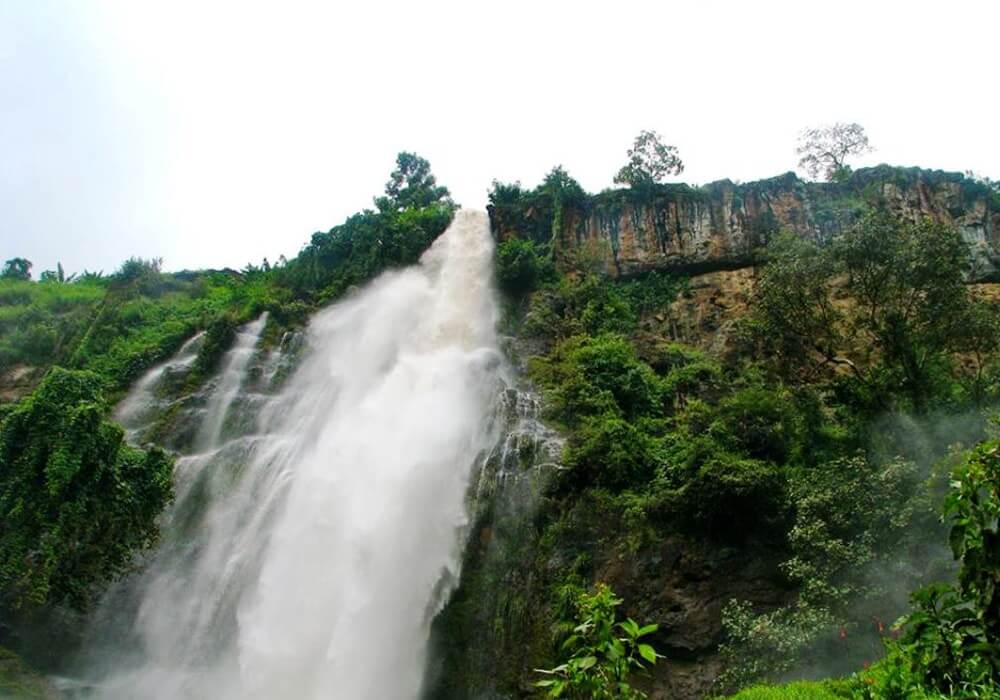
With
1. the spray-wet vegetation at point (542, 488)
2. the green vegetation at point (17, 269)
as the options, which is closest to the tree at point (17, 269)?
the green vegetation at point (17, 269)

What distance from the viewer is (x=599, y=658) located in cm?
364

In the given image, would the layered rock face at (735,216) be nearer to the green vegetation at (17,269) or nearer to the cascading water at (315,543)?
the cascading water at (315,543)

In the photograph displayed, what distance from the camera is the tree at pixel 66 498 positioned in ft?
47.2

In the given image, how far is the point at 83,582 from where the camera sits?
15367mm

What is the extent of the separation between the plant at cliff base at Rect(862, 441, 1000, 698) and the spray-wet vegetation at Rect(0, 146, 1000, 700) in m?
5.78

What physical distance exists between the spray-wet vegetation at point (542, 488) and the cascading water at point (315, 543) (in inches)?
2.8

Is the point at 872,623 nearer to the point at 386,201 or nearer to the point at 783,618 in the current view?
the point at 783,618

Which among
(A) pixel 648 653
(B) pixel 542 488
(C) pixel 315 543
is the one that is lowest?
(C) pixel 315 543

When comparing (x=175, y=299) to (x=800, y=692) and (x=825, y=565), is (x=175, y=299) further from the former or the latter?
(x=800, y=692)

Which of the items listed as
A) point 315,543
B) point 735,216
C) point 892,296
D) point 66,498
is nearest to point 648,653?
point 315,543

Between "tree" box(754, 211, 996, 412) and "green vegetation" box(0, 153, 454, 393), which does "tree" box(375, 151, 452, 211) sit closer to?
"green vegetation" box(0, 153, 454, 393)

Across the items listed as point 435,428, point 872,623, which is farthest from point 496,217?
point 872,623

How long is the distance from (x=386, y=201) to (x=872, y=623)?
1055 inches

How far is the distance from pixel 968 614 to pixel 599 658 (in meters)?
1.67
